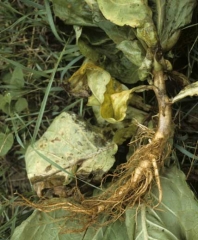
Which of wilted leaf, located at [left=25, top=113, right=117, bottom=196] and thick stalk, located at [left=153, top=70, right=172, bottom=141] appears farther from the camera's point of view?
wilted leaf, located at [left=25, top=113, right=117, bottom=196]

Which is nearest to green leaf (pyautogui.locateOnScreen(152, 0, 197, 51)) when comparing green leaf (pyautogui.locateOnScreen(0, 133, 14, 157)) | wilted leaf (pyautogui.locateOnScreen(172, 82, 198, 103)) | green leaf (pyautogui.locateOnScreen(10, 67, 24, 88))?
wilted leaf (pyautogui.locateOnScreen(172, 82, 198, 103))

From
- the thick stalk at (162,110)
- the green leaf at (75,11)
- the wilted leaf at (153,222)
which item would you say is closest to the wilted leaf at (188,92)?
the thick stalk at (162,110)

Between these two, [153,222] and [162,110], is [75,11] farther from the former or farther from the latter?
[153,222]

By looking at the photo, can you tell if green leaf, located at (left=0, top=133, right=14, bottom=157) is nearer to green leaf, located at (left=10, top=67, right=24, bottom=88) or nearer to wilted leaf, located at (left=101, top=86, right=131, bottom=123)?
green leaf, located at (left=10, top=67, right=24, bottom=88)

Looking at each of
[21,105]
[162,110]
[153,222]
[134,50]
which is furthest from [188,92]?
[21,105]

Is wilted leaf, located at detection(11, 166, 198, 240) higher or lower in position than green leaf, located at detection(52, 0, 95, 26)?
lower

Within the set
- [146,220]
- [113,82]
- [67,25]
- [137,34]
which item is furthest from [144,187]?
[67,25]
